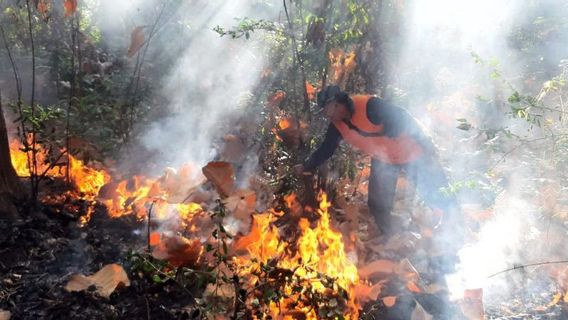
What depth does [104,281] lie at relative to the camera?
330cm

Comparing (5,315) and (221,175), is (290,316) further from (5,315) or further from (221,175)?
(5,315)

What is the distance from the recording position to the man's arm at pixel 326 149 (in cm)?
431

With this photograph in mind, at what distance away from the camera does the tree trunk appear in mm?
3668

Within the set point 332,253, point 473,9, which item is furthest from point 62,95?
point 473,9

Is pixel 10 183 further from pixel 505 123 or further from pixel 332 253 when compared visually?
pixel 505 123

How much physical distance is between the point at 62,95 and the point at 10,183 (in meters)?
3.09

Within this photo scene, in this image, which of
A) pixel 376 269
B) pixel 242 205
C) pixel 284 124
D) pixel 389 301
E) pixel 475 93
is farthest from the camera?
pixel 475 93

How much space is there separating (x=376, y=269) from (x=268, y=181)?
5.71 feet

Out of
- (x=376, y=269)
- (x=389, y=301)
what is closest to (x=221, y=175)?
(x=376, y=269)

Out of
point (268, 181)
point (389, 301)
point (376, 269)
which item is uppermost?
point (268, 181)

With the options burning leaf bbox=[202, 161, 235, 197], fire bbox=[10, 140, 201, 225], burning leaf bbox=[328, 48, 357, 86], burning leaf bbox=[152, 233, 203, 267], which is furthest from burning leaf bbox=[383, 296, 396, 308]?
burning leaf bbox=[328, 48, 357, 86]

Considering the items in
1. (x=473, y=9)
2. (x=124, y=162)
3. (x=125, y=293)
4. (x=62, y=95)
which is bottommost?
(x=125, y=293)

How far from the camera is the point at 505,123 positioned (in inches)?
325

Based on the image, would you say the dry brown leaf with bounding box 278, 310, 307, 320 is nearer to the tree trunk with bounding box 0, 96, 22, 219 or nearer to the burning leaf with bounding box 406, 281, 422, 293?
the burning leaf with bounding box 406, 281, 422, 293
